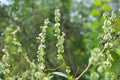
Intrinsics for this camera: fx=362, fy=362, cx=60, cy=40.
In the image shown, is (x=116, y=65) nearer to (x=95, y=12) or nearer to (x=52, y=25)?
(x=52, y=25)

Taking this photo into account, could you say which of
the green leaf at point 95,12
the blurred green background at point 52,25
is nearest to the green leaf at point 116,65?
the blurred green background at point 52,25

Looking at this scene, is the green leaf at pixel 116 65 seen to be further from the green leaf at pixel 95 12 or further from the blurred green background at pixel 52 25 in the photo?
the green leaf at pixel 95 12

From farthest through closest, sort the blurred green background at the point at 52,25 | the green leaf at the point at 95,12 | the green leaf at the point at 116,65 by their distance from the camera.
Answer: the green leaf at the point at 95,12 < the blurred green background at the point at 52,25 < the green leaf at the point at 116,65

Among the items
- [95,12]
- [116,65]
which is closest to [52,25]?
[95,12]

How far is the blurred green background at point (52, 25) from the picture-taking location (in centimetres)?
255

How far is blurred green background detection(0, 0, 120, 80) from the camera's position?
2.55 metres

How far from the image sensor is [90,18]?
12.5ft

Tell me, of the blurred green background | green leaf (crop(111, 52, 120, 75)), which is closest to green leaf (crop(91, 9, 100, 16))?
the blurred green background

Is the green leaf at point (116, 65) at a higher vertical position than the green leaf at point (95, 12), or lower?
lower

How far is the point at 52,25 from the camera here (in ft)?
9.54

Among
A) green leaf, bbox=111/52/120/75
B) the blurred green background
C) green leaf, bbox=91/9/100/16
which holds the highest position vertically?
green leaf, bbox=91/9/100/16

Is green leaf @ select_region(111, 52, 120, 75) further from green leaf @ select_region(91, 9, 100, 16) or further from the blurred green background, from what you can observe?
green leaf @ select_region(91, 9, 100, 16)

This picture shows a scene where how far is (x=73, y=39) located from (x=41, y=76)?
2365 mm

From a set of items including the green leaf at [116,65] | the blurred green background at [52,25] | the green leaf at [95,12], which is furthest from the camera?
the green leaf at [95,12]
